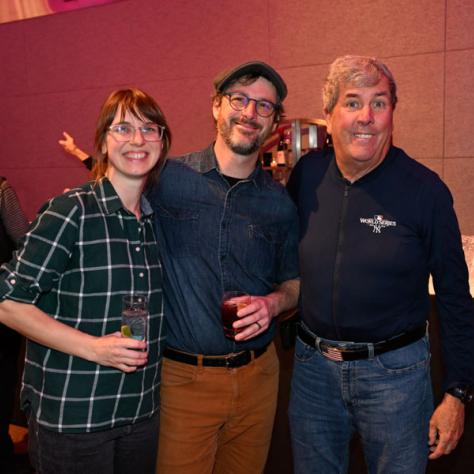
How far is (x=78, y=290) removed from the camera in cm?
160

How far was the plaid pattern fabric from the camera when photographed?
5.08 feet

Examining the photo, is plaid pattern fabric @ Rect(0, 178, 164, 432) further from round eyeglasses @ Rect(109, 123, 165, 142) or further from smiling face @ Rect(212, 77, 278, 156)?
smiling face @ Rect(212, 77, 278, 156)

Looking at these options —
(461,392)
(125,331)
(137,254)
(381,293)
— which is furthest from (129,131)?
(461,392)

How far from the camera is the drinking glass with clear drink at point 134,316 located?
1.53 metres

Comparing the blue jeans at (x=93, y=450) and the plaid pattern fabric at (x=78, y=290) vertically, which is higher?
the plaid pattern fabric at (x=78, y=290)

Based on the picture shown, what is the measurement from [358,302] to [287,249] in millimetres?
394

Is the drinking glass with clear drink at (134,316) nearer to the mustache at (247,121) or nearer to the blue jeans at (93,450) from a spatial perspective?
the blue jeans at (93,450)

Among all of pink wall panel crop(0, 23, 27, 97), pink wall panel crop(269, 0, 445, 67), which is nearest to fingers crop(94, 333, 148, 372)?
pink wall panel crop(269, 0, 445, 67)

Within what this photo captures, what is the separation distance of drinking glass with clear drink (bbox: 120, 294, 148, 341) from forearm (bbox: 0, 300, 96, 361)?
11 cm

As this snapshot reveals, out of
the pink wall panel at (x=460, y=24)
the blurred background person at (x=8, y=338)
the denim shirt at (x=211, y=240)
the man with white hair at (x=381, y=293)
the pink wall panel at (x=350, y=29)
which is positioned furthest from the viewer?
the pink wall panel at (x=350, y=29)

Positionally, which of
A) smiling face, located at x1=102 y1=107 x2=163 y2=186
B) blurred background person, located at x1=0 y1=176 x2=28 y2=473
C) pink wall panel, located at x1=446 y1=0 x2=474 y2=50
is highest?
pink wall panel, located at x1=446 y1=0 x2=474 y2=50

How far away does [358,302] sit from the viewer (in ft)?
5.98

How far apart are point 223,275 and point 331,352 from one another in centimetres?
46

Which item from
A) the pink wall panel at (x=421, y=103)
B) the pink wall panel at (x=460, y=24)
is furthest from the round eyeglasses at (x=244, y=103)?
the pink wall panel at (x=460, y=24)
